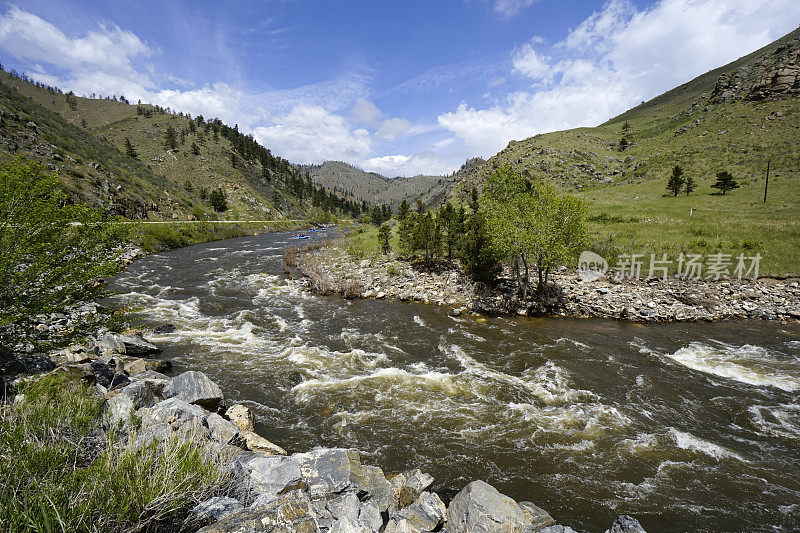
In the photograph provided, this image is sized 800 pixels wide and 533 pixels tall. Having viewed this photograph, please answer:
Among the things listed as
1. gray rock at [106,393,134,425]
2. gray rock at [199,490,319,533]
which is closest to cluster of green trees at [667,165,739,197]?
gray rock at [199,490,319,533]

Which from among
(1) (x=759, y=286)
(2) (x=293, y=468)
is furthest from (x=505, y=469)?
(1) (x=759, y=286)

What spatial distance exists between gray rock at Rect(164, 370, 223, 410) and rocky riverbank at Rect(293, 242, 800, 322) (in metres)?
17.2

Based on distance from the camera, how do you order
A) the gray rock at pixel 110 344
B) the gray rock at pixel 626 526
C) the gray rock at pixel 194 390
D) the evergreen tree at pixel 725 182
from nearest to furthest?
the gray rock at pixel 626 526 → the gray rock at pixel 194 390 → the gray rock at pixel 110 344 → the evergreen tree at pixel 725 182

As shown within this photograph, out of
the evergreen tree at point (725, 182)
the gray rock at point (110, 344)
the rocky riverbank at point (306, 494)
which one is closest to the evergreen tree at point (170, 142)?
the gray rock at point (110, 344)

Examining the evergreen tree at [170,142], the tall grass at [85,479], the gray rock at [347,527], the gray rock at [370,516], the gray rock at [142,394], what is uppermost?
the evergreen tree at [170,142]

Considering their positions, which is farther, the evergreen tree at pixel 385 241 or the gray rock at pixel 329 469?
the evergreen tree at pixel 385 241

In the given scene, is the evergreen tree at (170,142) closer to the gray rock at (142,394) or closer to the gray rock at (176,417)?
the gray rock at (142,394)

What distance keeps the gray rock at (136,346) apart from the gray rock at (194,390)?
20.4 feet

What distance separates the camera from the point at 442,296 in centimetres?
2745

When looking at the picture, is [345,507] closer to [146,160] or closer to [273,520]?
[273,520]

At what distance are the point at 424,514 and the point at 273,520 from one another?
327 cm

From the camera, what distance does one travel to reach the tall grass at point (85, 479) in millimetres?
3687

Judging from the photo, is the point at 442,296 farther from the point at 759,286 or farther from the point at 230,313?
the point at 759,286

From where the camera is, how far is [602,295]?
2511 centimetres
